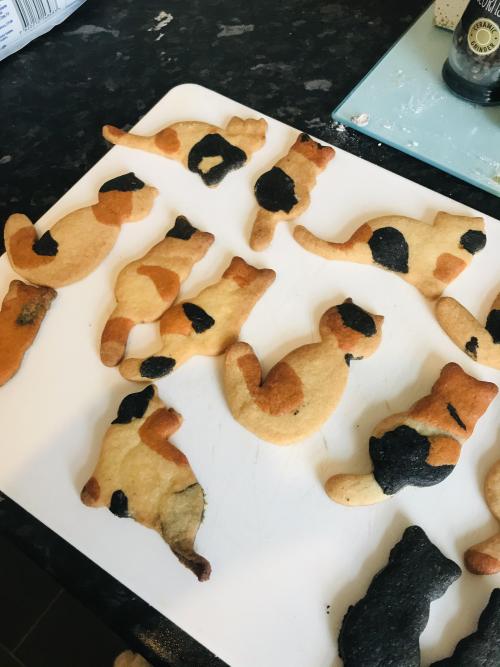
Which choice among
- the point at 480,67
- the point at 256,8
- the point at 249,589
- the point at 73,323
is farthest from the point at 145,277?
the point at 256,8

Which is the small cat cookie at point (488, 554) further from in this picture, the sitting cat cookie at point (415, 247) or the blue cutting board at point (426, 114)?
the blue cutting board at point (426, 114)

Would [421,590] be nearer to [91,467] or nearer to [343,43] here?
[91,467]

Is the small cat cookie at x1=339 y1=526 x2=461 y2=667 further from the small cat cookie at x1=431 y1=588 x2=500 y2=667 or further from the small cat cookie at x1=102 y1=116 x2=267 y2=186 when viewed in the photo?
the small cat cookie at x1=102 y1=116 x2=267 y2=186

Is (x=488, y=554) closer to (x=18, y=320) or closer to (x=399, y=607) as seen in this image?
(x=399, y=607)

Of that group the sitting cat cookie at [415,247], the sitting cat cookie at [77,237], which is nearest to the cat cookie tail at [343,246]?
the sitting cat cookie at [415,247]

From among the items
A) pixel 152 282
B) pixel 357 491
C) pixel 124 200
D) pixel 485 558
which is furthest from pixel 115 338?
pixel 485 558

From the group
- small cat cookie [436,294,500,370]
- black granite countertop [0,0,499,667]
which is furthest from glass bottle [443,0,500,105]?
small cat cookie [436,294,500,370]
